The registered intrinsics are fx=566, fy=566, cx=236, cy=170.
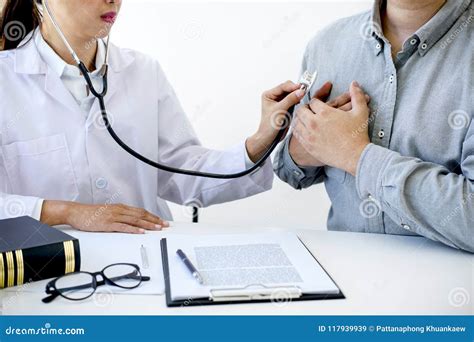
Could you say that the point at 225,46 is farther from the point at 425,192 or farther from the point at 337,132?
the point at 425,192

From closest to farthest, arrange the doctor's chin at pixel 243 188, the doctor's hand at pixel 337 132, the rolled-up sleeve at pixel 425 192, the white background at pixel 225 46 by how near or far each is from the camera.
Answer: the doctor's chin at pixel 243 188, the rolled-up sleeve at pixel 425 192, the doctor's hand at pixel 337 132, the white background at pixel 225 46

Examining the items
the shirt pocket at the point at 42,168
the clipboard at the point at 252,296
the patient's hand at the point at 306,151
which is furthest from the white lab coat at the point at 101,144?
the clipboard at the point at 252,296

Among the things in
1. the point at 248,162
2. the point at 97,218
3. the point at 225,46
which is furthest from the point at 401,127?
the point at 225,46

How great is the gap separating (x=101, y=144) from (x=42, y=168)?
15 cm

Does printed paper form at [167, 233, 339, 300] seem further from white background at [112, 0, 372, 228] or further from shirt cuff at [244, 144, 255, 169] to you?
white background at [112, 0, 372, 228]

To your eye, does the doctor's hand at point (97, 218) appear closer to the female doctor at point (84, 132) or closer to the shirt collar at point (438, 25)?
the female doctor at point (84, 132)

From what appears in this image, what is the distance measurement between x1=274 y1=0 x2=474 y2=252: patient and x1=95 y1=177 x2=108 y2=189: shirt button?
442 millimetres

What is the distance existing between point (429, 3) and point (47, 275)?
34.5 inches

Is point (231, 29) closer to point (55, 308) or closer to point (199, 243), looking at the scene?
point (199, 243)

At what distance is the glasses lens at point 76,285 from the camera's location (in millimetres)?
830

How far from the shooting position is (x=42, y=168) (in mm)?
1311

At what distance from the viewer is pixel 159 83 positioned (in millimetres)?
1492

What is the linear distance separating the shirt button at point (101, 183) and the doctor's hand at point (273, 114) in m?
0.35
